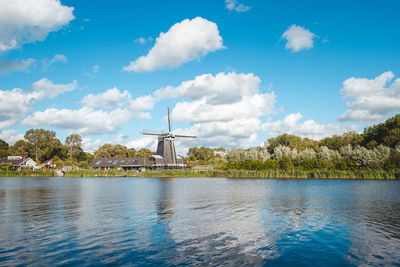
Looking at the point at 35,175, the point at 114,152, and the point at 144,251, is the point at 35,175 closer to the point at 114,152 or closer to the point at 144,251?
the point at 114,152

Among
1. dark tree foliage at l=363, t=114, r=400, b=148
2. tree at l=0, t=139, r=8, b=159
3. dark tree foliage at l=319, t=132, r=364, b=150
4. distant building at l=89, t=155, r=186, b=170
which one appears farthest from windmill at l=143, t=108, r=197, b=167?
tree at l=0, t=139, r=8, b=159

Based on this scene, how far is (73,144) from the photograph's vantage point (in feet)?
370

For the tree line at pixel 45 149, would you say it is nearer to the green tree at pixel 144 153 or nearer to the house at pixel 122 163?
the green tree at pixel 144 153

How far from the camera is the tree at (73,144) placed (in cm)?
11036

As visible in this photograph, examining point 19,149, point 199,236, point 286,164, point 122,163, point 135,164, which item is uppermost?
point 19,149

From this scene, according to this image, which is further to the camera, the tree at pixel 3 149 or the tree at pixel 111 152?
the tree at pixel 111 152

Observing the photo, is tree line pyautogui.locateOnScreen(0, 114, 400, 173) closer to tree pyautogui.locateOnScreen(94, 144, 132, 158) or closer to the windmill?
tree pyautogui.locateOnScreen(94, 144, 132, 158)

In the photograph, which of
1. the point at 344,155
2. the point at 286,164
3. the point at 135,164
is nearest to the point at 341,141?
→ the point at 344,155

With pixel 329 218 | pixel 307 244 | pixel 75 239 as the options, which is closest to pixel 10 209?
pixel 75 239

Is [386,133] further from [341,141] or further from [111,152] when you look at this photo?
[111,152]

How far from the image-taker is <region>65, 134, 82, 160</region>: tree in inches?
4345

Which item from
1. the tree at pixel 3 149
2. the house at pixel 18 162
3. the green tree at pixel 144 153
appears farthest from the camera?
the green tree at pixel 144 153

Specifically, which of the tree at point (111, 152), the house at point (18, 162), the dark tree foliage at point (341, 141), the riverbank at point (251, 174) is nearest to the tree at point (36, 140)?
the house at point (18, 162)

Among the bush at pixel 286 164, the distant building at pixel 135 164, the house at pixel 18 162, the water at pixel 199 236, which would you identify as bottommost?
the water at pixel 199 236
